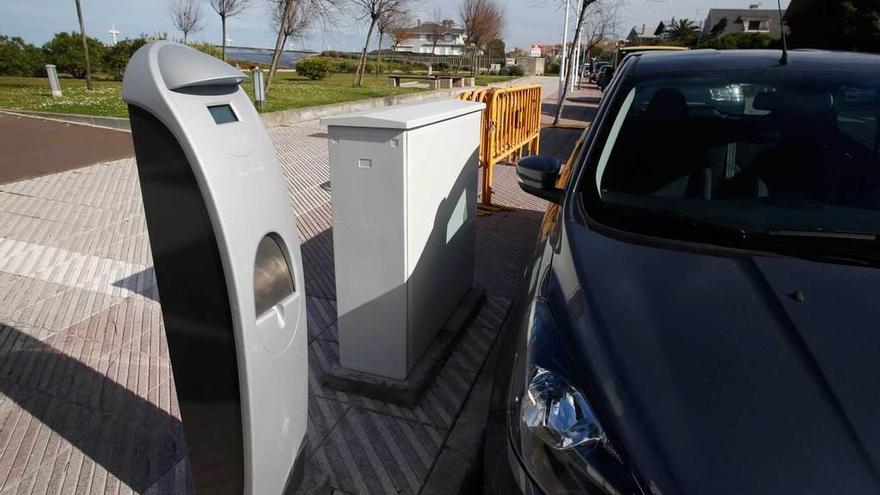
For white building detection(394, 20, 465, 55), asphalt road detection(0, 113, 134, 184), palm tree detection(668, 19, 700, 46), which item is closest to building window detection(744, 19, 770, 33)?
palm tree detection(668, 19, 700, 46)

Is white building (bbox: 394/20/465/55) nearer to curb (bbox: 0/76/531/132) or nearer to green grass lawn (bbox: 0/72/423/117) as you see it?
green grass lawn (bbox: 0/72/423/117)

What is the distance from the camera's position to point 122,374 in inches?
122

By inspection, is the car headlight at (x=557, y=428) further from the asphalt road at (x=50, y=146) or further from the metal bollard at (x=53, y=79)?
the metal bollard at (x=53, y=79)

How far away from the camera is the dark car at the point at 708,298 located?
4.00 ft

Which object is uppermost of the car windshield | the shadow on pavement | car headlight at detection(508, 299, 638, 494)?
the car windshield

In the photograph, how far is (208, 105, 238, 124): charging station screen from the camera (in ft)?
4.95

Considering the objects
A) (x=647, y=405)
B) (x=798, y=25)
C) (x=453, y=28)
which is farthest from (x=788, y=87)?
(x=453, y=28)

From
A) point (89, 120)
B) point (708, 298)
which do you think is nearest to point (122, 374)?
point (708, 298)

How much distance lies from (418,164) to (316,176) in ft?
19.3

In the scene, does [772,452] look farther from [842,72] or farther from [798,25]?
[798,25]

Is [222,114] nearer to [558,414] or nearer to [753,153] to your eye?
[558,414]

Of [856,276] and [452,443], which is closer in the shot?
[856,276]

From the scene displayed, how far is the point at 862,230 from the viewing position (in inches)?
76.7

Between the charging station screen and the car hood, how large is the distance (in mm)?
1138
